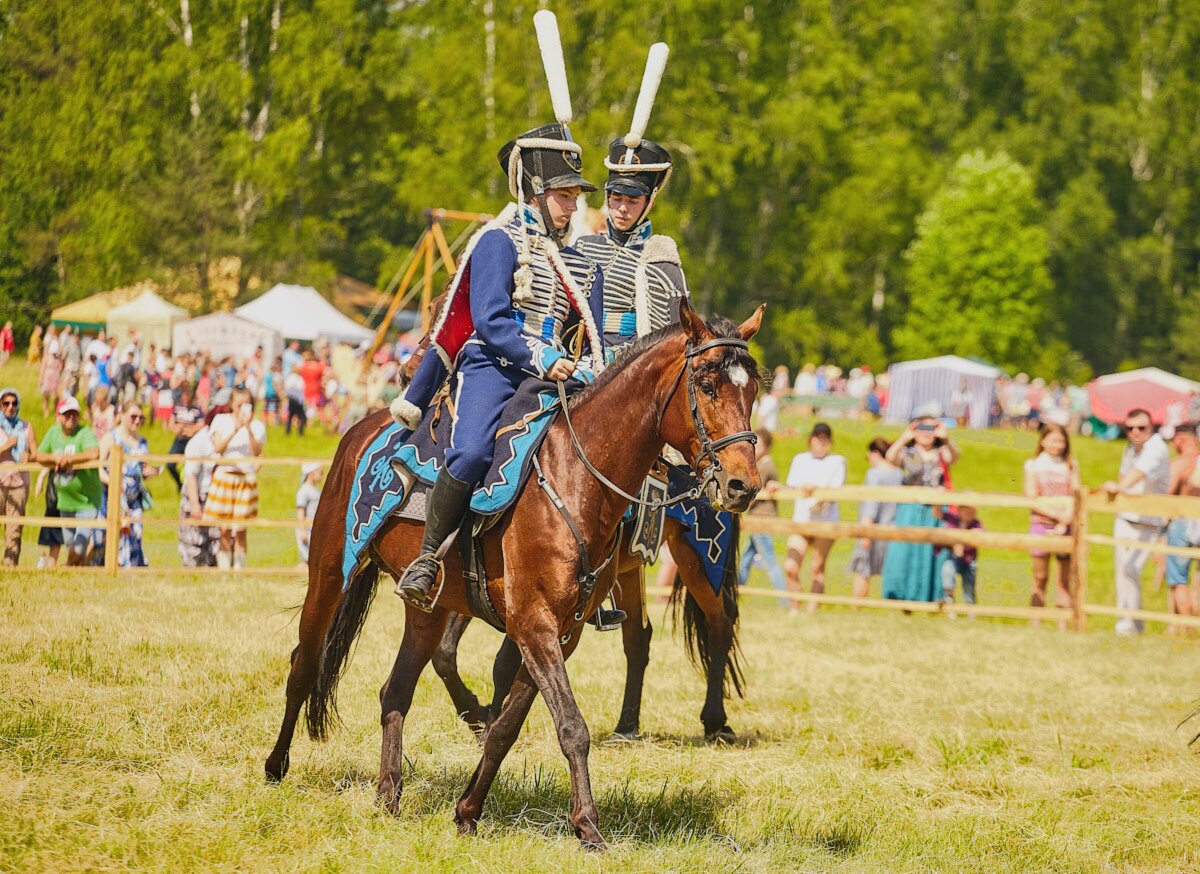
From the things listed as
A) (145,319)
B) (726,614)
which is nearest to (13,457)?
(145,319)

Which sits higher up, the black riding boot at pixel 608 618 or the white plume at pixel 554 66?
the white plume at pixel 554 66

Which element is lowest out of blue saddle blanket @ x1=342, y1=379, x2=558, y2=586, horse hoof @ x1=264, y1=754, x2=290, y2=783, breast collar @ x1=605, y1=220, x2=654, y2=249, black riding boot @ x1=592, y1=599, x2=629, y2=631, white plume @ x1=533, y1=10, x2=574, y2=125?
horse hoof @ x1=264, y1=754, x2=290, y2=783

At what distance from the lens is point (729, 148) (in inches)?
1553

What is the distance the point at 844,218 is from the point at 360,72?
19.4m

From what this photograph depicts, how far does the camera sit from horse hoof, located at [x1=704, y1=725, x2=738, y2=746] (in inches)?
305

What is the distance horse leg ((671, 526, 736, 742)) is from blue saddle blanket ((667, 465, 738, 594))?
0.13 ft

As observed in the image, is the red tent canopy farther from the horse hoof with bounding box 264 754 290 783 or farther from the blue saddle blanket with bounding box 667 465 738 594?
the horse hoof with bounding box 264 754 290 783

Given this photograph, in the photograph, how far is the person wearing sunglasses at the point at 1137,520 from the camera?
543 inches

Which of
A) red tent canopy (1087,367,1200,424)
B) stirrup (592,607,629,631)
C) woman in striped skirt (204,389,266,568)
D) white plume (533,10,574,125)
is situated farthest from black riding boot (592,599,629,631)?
red tent canopy (1087,367,1200,424)

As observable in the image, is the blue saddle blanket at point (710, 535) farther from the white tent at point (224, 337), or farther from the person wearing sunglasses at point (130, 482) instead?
the white tent at point (224, 337)

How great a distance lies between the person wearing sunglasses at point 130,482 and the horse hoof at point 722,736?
779 cm

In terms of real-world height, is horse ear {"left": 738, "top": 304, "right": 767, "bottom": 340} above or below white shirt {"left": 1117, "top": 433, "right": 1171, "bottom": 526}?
above

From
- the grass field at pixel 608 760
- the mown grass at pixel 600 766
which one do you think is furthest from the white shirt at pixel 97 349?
the mown grass at pixel 600 766

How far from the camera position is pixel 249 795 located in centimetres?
570
